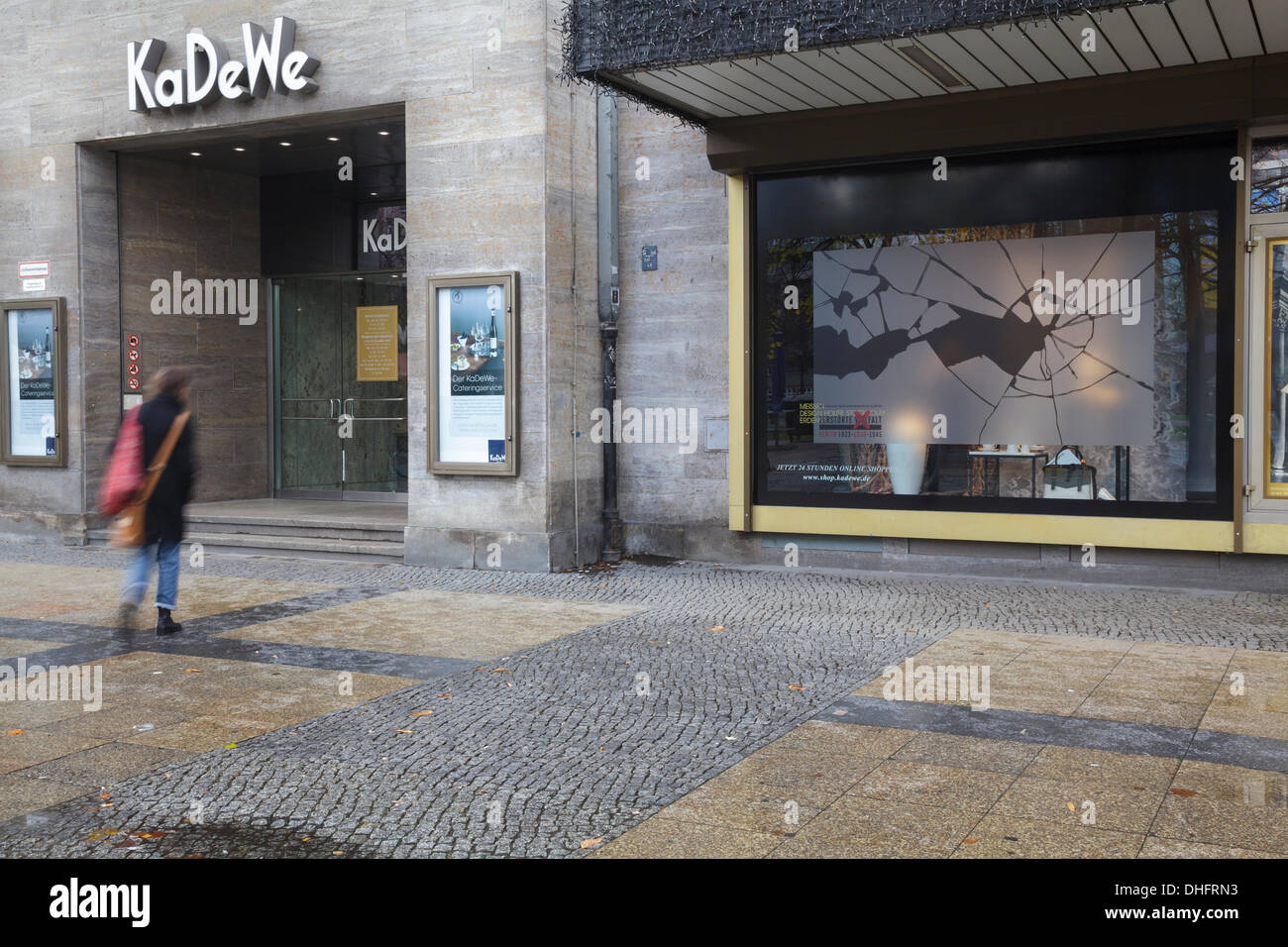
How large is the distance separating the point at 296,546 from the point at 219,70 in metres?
5.25

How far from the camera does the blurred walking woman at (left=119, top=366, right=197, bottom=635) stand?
871cm

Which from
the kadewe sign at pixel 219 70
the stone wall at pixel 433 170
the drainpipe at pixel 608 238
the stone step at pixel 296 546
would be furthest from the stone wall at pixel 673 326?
the kadewe sign at pixel 219 70

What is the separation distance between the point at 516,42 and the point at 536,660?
667 centimetres

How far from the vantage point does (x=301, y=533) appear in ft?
45.5

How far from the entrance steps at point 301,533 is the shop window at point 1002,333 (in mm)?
4224

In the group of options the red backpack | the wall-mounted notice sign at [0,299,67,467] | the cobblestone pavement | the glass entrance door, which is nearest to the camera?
the cobblestone pavement

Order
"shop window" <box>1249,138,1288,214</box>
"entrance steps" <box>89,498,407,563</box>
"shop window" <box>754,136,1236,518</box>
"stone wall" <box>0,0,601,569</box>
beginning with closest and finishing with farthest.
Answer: "shop window" <box>1249,138,1288,214</box>, "shop window" <box>754,136,1236,518</box>, "stone wall" <box>0,0,601,569</box>, "entrance steps" <box>89,498,407,563</box>

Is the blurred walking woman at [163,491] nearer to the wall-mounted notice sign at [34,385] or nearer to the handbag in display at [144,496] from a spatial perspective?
the handbag in display at [144,496]

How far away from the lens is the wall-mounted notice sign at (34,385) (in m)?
14.7

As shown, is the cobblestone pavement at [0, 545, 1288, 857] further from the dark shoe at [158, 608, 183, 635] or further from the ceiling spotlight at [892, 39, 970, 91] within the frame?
the ceiling spotlight at [892, 39, 970, 91]

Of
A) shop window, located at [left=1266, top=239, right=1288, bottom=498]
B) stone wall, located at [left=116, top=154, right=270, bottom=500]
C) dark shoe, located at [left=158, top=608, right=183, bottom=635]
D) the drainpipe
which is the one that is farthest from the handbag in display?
shop window, located at [left=1266, top=239, right=1288, bottom=498]

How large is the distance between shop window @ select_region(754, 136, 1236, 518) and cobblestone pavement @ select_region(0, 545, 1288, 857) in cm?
97
